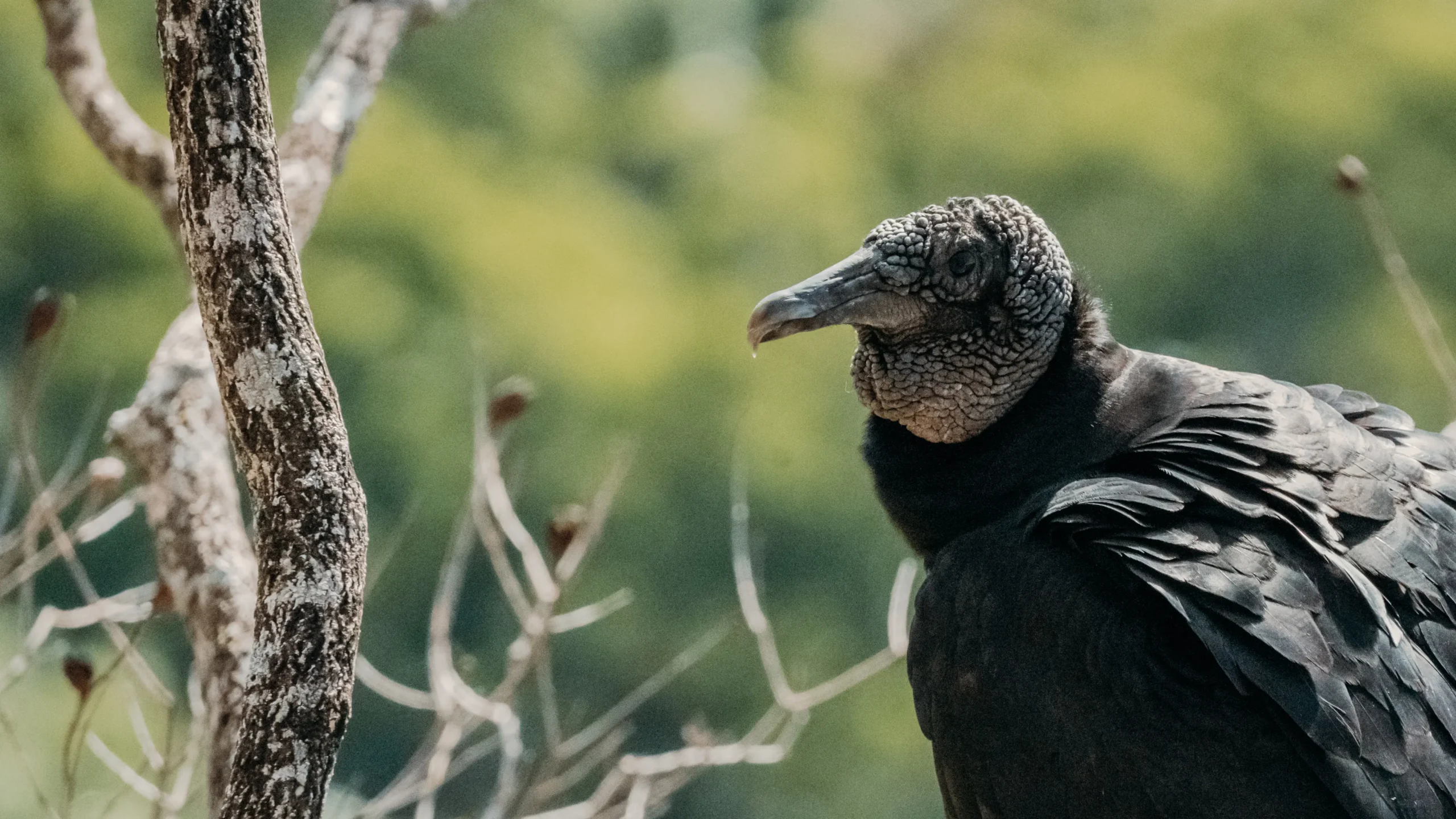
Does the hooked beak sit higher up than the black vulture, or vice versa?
the hooked beak

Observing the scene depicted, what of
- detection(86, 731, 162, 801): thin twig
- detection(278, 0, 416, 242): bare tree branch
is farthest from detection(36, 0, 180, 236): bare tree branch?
detection(86, 731, 162, 801): thin twig

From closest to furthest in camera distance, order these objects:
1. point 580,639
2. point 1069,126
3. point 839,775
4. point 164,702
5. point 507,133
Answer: point 164,702 → point 580,639 → point 839,775 → point 507,133 → point 1069,126

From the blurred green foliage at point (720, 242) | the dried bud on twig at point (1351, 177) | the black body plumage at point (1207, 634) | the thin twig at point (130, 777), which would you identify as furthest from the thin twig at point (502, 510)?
the blurred green foliage at point (720, 242)

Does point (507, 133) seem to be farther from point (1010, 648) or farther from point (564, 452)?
point (1010, 648)

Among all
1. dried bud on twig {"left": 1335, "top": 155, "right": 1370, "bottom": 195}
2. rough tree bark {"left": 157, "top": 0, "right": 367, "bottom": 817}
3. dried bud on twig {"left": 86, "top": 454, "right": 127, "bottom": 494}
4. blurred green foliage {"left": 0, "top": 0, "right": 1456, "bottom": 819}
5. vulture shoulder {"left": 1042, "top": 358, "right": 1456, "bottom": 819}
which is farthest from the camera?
blurred green foliage {"left": 0, "top": 0, "right": 1456, "bottom": 819}

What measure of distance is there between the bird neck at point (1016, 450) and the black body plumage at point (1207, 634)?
0.07 metres

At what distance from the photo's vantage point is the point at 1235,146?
1005 centimetres

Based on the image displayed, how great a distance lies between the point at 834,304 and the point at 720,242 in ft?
22.4

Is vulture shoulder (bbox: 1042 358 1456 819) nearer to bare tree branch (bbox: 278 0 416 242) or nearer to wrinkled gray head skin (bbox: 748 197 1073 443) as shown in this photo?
wrinkled gray head skin (bbox: 748 197 1073 443)

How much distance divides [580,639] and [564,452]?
1095 millimetres

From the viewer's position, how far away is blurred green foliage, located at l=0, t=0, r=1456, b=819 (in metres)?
7.98

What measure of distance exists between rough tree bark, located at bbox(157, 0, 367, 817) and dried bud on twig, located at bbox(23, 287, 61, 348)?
111 centimetres

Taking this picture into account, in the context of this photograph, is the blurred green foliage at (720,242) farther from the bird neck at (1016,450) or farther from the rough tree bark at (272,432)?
the rough tree bark at (272,432)

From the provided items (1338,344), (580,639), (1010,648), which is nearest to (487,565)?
(580,639)
